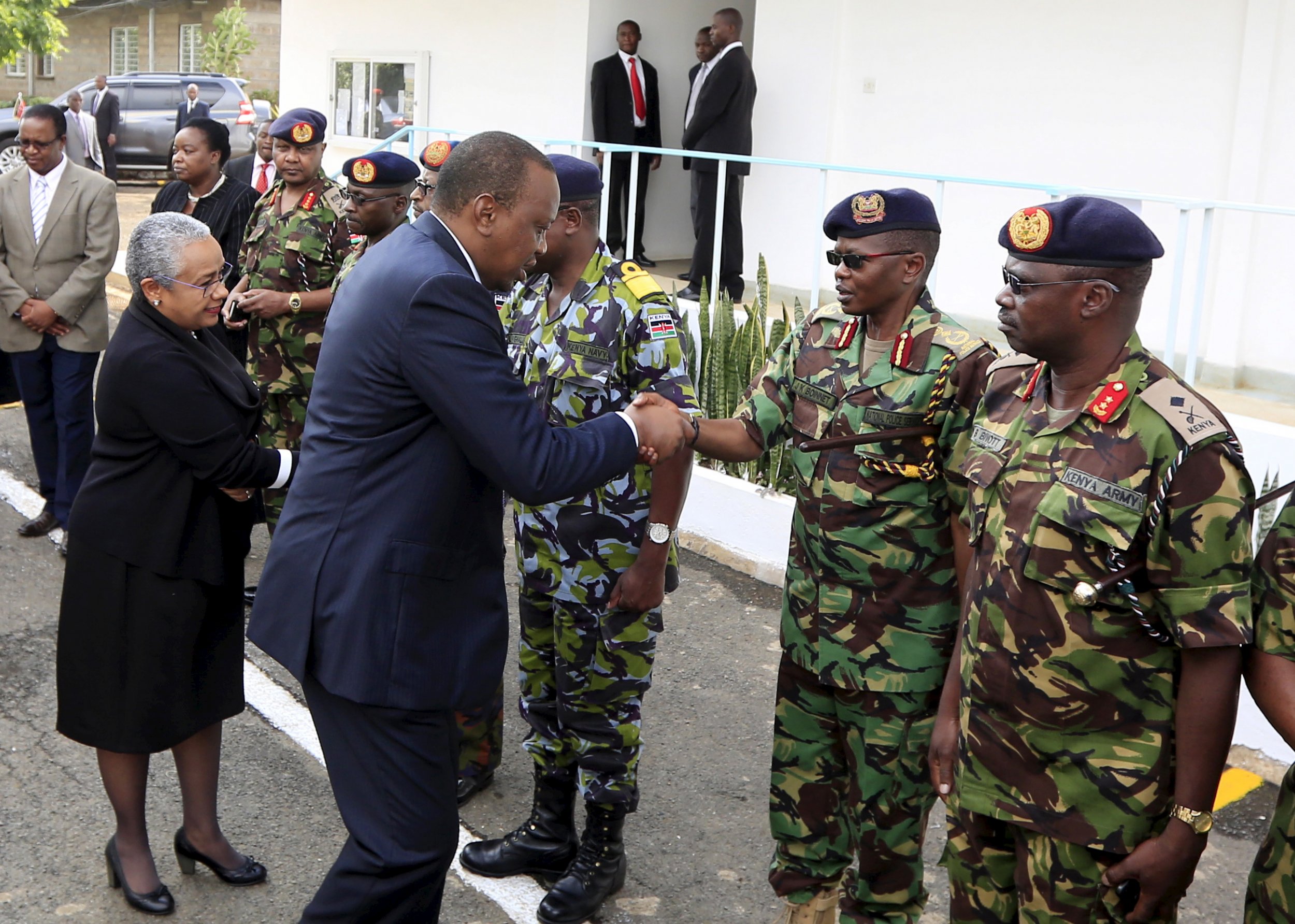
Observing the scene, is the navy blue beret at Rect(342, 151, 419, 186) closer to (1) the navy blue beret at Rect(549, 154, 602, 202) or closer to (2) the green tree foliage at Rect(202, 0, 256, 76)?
(1) the navy blue beret at Rect(549, 154, 602, 202)

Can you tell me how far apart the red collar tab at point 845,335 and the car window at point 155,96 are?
80.0 ft

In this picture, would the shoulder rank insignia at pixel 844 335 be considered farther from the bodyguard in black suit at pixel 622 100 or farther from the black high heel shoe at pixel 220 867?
the bodyguard in black suit at pixel 622 100

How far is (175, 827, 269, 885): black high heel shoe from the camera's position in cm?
357

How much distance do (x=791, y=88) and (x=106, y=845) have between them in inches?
275

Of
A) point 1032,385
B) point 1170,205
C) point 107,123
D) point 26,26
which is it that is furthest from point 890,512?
point 26,26

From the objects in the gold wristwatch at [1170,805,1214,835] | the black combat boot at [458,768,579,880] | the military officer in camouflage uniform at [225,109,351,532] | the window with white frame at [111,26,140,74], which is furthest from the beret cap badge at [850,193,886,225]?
the window with white frame at [111,26,140,74]

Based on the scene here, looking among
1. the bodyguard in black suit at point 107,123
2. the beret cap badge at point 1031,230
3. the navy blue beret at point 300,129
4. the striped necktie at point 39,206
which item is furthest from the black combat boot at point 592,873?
the bodyguard in black suit at point 107,123

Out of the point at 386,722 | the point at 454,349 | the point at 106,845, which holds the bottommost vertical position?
the point at 106,845

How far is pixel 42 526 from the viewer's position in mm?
6473

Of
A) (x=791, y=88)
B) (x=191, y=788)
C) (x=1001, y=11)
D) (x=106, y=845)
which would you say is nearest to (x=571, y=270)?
(x=191, y=788)

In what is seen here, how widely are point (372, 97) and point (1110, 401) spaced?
11.0 metres

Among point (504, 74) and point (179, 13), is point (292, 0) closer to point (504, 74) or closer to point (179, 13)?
point (504, 74)

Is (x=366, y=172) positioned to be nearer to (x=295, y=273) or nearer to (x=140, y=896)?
(x=295, y=273)

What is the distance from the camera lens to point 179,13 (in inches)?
1507
